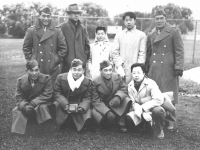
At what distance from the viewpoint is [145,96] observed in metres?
4.60

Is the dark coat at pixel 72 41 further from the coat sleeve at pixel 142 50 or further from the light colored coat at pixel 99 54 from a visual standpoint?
the coat sleeve at pixel 142 50

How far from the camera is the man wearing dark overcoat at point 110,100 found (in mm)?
4568

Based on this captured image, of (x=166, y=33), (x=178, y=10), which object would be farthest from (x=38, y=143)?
(x=178, y=10)

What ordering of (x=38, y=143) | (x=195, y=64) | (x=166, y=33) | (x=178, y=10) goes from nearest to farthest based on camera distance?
(x=38, y=143), (x=166, y=33), (x=195, y=64), (x=178, y=10)

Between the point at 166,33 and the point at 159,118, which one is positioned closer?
the point at 159,118

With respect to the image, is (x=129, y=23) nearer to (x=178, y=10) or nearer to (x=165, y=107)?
(x=165, y=107)

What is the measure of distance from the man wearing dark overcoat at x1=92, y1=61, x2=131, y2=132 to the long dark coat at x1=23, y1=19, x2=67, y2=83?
2.84 ft

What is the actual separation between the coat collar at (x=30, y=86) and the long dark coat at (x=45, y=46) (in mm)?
419

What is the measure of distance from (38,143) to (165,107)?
206 cm

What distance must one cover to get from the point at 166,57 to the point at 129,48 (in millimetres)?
668

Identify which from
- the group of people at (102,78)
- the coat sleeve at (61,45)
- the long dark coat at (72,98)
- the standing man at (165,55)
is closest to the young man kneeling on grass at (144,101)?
the group of people at (102,78)

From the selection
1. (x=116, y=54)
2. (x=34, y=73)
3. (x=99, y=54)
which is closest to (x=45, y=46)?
(x=34, y=73)

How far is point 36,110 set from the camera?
4520mm

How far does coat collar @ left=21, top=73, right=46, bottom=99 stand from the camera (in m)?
4.63
